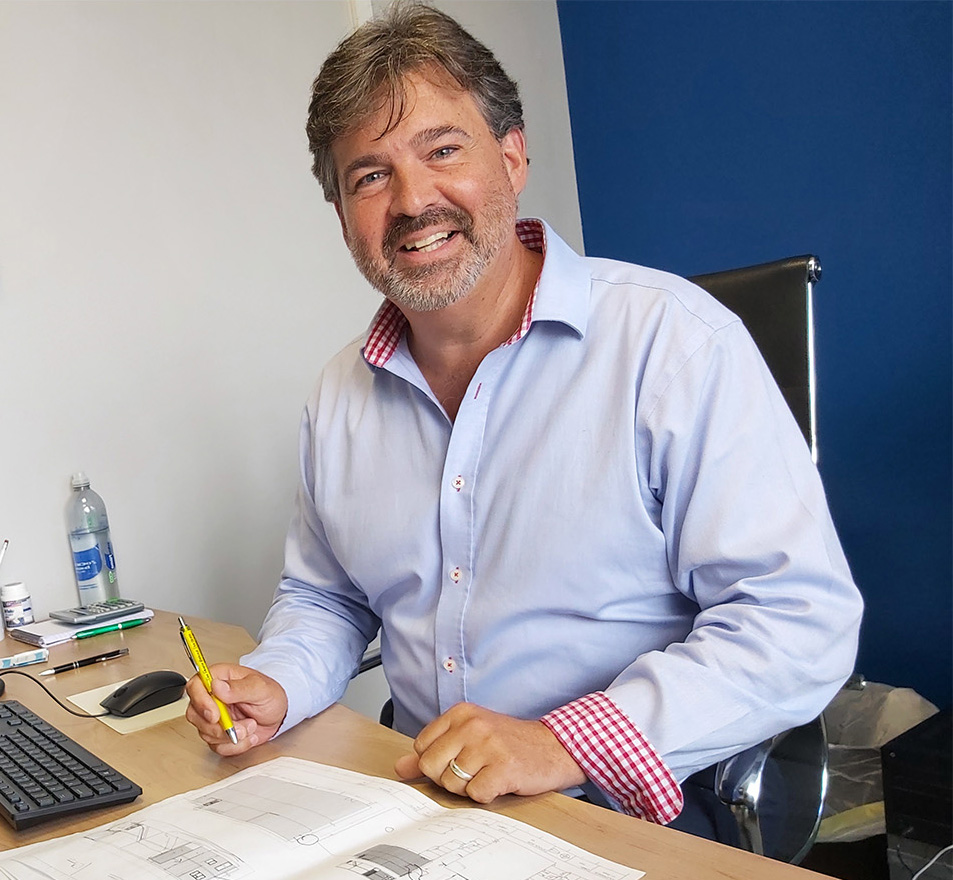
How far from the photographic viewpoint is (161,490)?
2.07 m

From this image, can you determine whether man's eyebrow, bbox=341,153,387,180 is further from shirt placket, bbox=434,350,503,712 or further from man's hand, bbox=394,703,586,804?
man's hand, bbox=394,703,586,804

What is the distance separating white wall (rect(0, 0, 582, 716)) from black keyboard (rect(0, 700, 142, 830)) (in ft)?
2.78

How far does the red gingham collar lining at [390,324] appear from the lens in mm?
1354

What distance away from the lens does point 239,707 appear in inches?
41.9

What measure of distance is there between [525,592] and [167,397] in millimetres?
1230

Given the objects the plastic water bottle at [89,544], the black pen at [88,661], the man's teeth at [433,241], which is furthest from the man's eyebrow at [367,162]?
the plastic water bottle at [89,544]

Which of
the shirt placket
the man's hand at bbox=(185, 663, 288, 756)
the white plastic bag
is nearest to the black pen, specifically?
the man's hand at bbox=(185, 663, 288, 756)

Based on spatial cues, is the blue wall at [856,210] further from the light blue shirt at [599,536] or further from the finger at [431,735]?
the finger at [431,735]

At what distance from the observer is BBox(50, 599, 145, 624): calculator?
176 centimetres

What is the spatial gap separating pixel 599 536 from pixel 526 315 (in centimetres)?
29

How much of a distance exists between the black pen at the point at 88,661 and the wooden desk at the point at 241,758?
2 centimetres

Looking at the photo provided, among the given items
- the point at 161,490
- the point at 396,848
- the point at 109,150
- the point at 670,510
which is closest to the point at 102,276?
the point at 109,150

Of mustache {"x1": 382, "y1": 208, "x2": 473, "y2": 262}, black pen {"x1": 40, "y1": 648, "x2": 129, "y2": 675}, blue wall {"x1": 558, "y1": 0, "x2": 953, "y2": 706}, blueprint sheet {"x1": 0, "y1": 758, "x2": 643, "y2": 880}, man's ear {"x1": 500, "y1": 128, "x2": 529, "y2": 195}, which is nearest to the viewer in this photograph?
blueprint sheet {"x1": 0, "y1": 758, "x2": 643, "y2": 880}

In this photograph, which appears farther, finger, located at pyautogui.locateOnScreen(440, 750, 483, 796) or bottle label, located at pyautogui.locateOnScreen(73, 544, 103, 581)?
bottle label, located at pyautogui.locateOnScreen(73, 544, 103, 581)
